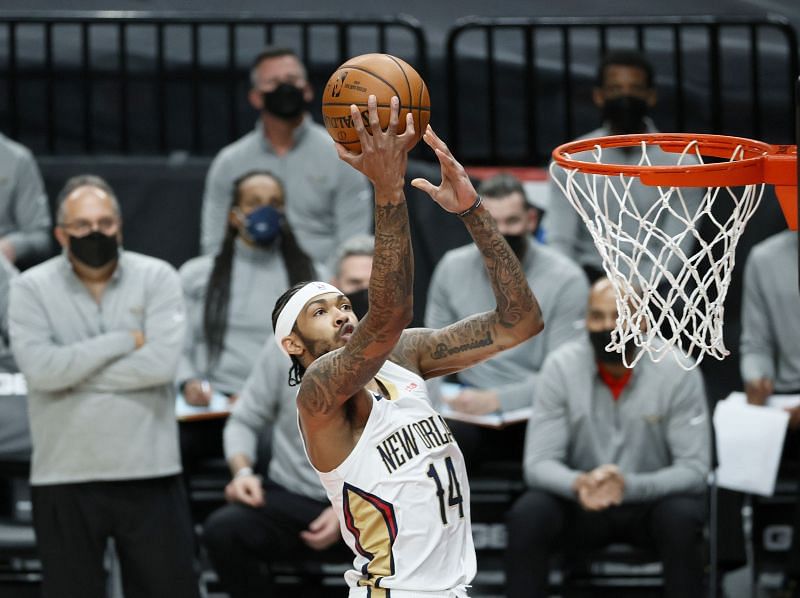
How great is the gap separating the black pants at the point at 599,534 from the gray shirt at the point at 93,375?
5.11 ft

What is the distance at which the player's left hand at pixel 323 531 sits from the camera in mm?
6184

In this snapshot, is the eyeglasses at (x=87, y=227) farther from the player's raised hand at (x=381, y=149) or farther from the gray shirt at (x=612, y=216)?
the player's raised hand at (x=381, y=149)

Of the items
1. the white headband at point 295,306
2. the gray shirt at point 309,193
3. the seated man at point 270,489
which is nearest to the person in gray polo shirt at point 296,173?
the gray shirt at point 309,193

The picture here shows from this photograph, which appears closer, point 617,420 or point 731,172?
point 731,172

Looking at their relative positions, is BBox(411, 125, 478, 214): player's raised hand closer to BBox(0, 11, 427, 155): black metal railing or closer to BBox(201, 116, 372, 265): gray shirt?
BBox(201, 116, 372, 265): gray shirt

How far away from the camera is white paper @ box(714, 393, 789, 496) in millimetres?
6414

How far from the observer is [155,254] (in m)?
8.59

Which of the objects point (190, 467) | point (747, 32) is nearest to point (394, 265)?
point (190, 467)

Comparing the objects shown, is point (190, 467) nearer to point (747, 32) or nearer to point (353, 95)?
point (353, 95)

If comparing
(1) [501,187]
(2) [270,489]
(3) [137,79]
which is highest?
(3) [137,79]

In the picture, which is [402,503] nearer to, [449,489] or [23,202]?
[449,489]

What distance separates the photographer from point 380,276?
370cm

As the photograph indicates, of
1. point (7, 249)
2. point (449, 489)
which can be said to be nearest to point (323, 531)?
point (449, 489)

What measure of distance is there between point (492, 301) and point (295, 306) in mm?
2711
